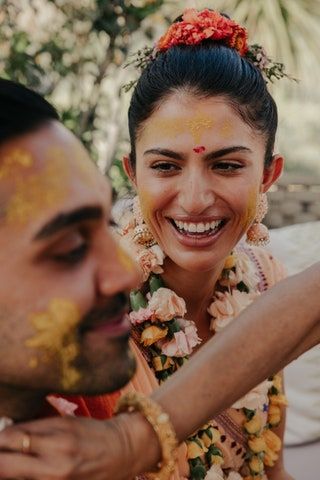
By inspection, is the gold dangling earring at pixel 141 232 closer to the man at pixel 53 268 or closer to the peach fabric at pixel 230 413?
the peach fabric at pixel 230 413

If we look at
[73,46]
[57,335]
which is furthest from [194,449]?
[73,46]

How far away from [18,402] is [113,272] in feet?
1.00

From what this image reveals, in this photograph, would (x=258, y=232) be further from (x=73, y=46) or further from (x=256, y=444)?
(x=73, y=46)

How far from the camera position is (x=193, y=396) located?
1160mm

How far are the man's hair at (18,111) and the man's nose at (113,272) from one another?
0.22m

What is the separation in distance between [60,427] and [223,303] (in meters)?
1.18

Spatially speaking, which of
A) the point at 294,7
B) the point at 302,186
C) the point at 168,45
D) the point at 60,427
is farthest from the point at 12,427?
the point at 294,7

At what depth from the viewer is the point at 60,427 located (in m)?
1.05

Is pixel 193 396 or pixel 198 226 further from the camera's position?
pixel 198 226

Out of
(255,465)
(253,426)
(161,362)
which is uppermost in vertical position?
(161,362)

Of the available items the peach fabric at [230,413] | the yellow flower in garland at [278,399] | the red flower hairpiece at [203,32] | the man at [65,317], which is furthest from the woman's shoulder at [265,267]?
the man at [65,317]

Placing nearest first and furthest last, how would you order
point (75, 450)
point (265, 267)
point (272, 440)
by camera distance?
1. point (75, 450)
2. point (272, 440)
3. point (265, 267)

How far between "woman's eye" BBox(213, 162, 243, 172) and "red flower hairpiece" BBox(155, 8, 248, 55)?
1.21 ft

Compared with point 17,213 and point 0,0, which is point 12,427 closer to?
point 17,213
